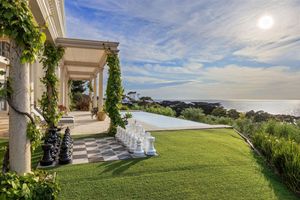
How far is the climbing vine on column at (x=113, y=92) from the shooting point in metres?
8.00

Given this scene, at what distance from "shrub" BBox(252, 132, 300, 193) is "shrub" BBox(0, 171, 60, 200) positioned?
4.76 metres

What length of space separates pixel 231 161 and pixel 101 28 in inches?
490

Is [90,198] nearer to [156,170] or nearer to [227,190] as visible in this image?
[156,170]

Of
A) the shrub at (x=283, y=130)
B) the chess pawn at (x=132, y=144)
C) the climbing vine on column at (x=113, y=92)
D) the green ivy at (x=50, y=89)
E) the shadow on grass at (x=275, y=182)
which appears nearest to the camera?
the shadow on grass at (x=275, y=182)

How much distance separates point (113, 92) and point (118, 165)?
366 cm

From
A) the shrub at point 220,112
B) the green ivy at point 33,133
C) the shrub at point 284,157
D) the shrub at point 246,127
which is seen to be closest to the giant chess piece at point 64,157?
the green ivy at point 33,133

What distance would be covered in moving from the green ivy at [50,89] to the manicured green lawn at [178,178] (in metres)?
3.05

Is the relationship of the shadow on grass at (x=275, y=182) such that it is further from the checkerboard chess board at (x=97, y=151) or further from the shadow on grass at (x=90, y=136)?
the shadow on grass at (x=90, y=136)

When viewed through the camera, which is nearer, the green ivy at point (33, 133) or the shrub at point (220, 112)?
the green ivy at point (33, 133)

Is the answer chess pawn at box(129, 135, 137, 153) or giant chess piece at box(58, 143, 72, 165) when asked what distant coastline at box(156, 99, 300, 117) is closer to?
chess pawn at box(129, 135, 137, 153)

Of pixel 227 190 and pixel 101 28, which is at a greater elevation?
pixel 101 28

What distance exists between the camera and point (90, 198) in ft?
11.8

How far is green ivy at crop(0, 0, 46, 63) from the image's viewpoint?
2.60 meters

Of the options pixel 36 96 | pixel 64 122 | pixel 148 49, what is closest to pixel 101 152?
pixel 64 122
